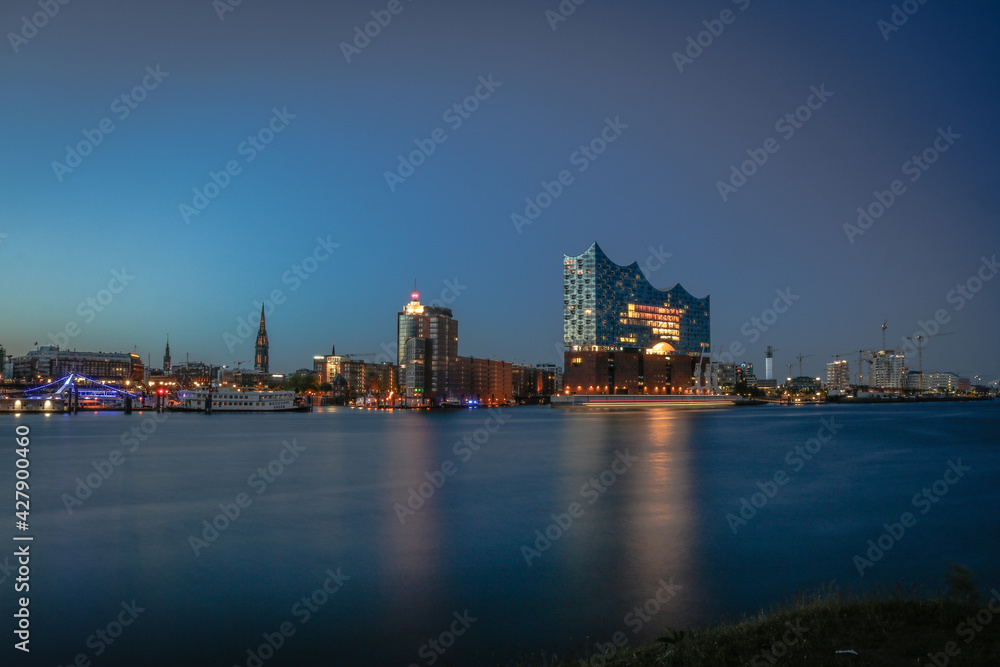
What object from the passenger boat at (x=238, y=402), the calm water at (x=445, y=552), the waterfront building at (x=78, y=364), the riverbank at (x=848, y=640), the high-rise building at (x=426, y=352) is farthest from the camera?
the waterfront building at (x=78, y=364)

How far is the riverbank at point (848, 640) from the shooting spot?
22.0ft

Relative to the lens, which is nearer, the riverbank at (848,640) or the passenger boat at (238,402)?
the riverbank at (848,640)

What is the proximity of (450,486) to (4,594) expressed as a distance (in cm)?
1604

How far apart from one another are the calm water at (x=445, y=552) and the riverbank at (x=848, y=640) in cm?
237

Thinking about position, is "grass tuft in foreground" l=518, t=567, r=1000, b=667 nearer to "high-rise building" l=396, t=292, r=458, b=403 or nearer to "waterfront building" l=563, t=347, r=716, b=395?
"waterfront building" l=563, t=347, r=716, b=395

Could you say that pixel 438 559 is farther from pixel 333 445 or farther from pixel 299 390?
pixel 299 390

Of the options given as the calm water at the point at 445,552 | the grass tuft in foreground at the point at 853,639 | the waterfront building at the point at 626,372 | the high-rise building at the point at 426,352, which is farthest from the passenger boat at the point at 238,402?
the grass tuft in foreground at the point at 853,639

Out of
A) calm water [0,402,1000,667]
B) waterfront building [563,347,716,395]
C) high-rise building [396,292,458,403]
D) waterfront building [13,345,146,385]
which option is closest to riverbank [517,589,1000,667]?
calm water [0,402,1000,667]

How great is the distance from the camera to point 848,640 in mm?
7219

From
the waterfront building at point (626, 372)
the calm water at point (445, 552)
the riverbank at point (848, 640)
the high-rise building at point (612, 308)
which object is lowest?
the calm water at point (445, 552)

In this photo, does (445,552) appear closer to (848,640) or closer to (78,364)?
(848,640)

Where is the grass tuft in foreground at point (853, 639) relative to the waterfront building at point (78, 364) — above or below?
below

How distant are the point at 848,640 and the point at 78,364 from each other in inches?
7803

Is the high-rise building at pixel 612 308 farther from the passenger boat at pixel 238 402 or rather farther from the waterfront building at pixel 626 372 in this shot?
the passenger boat at pixel 238 402
